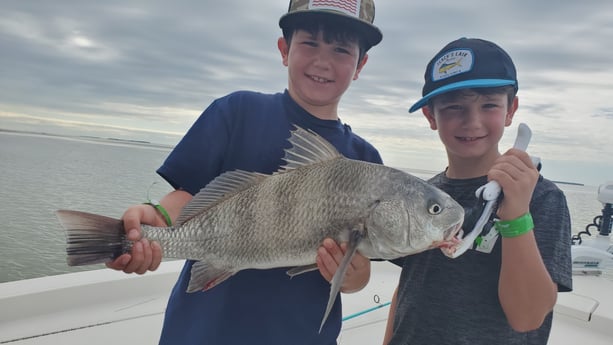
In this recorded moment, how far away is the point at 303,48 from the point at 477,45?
100 cm

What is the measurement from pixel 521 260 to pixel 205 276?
1438mm

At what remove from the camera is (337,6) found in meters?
2.06

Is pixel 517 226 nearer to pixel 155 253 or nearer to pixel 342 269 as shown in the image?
pixel 342 269

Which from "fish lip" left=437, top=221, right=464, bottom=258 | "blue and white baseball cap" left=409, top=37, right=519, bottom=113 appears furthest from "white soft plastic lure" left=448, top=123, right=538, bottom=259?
"blue and white baseball cap" left=409, top=37, right=519, bottom=113

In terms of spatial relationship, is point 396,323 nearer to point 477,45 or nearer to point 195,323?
point 195,323

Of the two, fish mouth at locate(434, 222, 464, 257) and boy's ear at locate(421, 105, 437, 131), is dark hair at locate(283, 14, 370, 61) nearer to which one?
boy's ear at locate(421, 105, 437, 131)

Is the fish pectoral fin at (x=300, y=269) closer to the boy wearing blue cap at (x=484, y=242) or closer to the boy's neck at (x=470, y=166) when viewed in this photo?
the boy wearing blue cap at (x=484, y=242)

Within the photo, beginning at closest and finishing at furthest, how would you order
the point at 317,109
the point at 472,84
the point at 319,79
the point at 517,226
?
the point at 517,226
the point at 472,84
the point at 319,79
the point at 317,109

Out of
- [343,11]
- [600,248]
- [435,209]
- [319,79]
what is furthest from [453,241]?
[600,248]

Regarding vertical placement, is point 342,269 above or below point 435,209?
below

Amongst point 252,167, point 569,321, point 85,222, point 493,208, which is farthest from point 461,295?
point 569,321

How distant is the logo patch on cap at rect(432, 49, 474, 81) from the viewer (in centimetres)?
213

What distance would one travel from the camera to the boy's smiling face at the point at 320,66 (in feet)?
6.93

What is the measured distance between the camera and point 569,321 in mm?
4191
